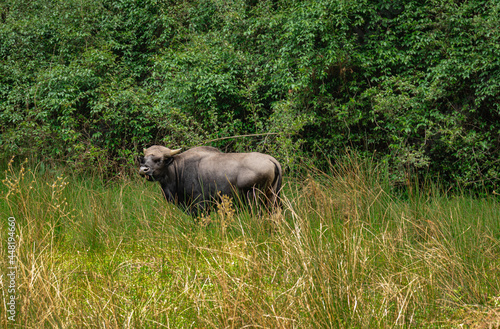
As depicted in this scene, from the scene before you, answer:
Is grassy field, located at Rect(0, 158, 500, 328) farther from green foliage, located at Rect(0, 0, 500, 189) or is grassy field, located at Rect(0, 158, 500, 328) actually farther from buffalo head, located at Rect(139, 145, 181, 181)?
green foliage, located at Rect(0, 0, 500, 189)

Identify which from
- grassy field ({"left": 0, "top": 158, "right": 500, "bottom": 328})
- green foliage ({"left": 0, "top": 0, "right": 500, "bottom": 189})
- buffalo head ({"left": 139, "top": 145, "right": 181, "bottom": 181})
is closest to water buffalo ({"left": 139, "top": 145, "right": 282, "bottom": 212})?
buffalo head ({"left": 139, "top": 145, "right": 181, "bottom": 181})

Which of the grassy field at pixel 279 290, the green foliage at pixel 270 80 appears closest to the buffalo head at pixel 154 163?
the grassy field at pixel 279 290

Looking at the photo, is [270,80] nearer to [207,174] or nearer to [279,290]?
[207,174]

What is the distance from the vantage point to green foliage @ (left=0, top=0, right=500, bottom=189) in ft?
26.8

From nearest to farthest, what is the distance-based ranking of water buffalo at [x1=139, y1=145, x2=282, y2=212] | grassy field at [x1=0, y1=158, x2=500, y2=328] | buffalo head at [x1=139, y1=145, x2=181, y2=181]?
grassy field at [x1=0, y1=158, x2=500, y2=328] < water buffalo at [x1=139, y1=145, x2=282, y2=212] < buffalo head at [x1=139, y1=145, x2=181, y2=181]

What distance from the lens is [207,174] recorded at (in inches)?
210

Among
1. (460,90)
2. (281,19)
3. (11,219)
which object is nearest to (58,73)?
(281,19)

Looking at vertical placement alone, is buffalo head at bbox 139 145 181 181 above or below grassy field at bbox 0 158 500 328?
above

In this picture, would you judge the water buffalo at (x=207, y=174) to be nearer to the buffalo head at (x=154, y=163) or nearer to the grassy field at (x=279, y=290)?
the buffalo head at (x=154, y=163)

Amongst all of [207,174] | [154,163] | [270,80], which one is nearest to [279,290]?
[207,174]

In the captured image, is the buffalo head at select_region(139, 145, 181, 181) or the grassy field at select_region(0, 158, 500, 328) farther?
the buffalo head at select_region(139, 145, 181, 181)

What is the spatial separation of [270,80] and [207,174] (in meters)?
4.78

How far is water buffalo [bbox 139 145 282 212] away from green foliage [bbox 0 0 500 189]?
253cm

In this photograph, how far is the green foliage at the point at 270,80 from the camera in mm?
8180
